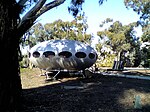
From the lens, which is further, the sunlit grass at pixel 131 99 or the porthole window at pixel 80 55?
the porthole window at pixel 80 55

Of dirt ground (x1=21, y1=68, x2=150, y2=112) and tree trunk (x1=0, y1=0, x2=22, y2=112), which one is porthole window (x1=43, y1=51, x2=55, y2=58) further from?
tree trunk (x1=0, y1=0, x2=22, y2=112)

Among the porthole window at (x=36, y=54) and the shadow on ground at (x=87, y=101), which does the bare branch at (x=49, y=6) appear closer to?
the shadow on ground at (x=87, y=101)

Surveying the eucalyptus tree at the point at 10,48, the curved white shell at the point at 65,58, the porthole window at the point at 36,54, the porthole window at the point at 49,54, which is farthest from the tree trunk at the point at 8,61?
the porthole window at the point at 36,54

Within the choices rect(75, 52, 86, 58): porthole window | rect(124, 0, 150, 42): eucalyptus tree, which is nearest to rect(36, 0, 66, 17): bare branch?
rect(75, 52, 86, 58): porthole window

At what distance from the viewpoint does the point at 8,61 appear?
26.6ft

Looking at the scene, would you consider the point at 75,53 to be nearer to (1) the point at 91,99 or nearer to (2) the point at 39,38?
(1) the point at 91,99

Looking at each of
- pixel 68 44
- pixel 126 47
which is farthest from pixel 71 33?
pixel 68 44

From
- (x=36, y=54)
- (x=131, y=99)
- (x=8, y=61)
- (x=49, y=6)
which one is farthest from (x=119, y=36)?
(x=8, y=61)

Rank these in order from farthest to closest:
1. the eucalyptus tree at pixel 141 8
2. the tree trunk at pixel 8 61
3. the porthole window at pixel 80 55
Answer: the eucalyptus tree at pixel 141 8 → the porthole window at pixel 80 55 → the tree trunk at pixel 8 61

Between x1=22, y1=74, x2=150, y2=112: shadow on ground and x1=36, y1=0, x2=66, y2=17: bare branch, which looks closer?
x1=36, y1=0, x2=66, y2=17: bare branch

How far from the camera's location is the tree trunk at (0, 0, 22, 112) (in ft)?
25.9

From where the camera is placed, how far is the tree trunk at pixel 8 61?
7.89 metres

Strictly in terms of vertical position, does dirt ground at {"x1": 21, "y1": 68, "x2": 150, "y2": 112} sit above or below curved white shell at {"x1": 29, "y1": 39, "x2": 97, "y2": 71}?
below

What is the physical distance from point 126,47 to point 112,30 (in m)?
7.12
